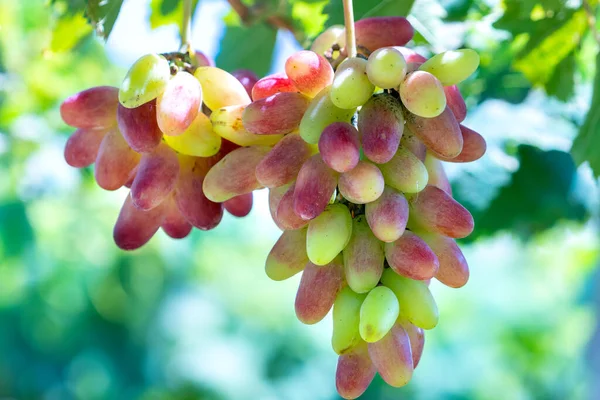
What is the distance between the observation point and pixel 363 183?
1.67 feet

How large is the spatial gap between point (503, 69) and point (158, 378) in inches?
266

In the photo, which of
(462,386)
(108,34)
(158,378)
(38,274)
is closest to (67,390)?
(158,378)

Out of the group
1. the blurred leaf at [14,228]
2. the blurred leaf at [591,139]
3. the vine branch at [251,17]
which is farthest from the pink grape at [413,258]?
the blurred leaf at [14,228]

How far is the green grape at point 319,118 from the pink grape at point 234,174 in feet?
0.19

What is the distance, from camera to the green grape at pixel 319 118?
54cm

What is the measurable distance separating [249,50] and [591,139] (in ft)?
1.85

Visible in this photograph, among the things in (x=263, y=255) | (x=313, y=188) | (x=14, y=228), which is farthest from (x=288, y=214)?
(x=263, y=255)

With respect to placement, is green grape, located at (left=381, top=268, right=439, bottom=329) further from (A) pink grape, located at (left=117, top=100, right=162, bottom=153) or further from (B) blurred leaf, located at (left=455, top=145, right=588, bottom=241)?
(B) blurred leaf, located at (left=455, top=145, right=588, bottom=241)

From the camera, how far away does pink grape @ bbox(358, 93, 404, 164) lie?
509 millimetres

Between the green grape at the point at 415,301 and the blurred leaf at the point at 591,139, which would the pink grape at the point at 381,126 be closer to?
the green grape at the point at 415,301

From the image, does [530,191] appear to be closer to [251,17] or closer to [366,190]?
[251,17]

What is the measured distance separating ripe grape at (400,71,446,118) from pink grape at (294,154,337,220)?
0.25 feet

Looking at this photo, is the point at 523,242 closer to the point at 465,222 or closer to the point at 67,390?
the point at 465,222

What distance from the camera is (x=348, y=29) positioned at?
1.89 feet
